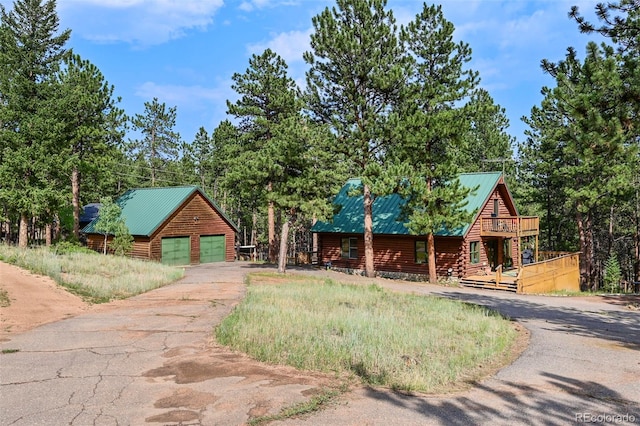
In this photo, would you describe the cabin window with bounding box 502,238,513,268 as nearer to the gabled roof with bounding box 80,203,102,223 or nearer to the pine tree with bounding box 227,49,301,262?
the pine tree with bounding box 227,49,301,262

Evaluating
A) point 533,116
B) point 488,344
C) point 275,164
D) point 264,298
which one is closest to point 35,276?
point 264,298

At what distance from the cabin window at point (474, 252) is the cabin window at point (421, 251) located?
2816 millimetres

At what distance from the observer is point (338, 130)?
2708 centimetres

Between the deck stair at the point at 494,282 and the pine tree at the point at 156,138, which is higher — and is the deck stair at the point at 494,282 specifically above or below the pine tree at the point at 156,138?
below

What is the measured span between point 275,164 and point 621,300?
60.0 ft

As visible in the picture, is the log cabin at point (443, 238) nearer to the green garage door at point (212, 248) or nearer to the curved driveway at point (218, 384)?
the green garage door at point (212, 248)

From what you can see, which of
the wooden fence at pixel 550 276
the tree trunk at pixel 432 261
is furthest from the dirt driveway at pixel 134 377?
the wooden fence at pixel 550 276

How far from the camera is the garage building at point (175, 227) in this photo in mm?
32875

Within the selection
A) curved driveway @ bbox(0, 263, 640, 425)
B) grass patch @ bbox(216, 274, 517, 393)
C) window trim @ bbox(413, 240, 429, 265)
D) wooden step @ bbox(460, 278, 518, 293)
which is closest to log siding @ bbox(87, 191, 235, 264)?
window trim @ bbox(413, 240, 429, 265)

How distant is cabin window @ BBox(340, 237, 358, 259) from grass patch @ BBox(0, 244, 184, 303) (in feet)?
44.2

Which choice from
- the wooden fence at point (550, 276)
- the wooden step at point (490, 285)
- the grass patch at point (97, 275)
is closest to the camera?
the grass patch at point (97, 275)

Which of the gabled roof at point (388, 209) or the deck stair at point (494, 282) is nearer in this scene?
the deck stair at point (494, 282)

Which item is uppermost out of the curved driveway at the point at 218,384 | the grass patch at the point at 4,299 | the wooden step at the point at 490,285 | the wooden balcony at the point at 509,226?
the wooden balcony at the point at 509,226

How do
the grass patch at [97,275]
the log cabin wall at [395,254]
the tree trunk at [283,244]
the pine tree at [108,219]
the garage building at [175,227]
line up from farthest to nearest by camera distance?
the garage building at [175,227] < the pine tree at [108,219] < the log cabin wall at [395,254] < the tree trunk at [283,244] < the grass patch at [97,275]
